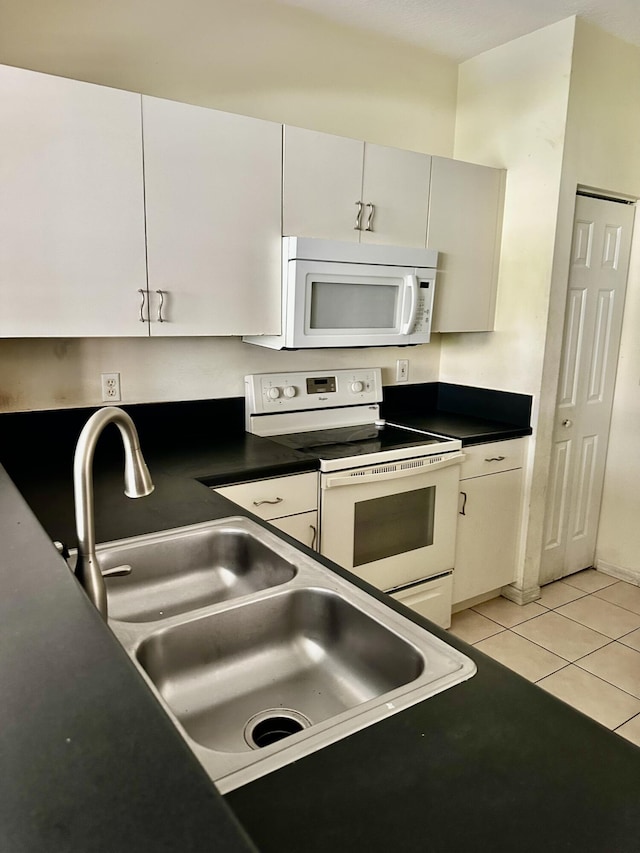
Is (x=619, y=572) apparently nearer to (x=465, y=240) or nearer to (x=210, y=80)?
(x=465, y=240)

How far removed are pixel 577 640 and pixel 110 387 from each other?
7.56ft

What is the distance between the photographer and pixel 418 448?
98.3 inches

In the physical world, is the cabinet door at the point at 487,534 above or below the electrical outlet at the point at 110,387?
below

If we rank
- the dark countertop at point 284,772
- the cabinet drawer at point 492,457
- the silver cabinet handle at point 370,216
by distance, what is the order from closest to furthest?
the dark countertop at point 284,772
the silver cabinet handle at point 370,216
the cabinet drawer at point 492,457

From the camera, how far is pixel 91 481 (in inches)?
37.2

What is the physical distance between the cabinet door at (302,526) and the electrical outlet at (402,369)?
3.90 feet

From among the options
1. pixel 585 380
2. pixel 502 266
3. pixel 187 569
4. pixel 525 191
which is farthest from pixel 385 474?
pixel 525 191

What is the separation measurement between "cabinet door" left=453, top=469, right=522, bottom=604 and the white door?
282 mm

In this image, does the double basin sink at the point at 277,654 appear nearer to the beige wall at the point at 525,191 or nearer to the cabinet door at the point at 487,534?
the cabinet door at the point at 487,534

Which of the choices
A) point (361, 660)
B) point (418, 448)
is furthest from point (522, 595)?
point (361, 660)

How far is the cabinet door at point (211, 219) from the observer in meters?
2.00

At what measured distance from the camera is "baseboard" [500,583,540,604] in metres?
3.05

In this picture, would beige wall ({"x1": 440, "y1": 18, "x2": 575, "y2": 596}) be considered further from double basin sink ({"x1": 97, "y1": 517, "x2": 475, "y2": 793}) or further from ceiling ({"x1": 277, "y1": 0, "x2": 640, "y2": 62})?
double basin sink ({"x1": 97, "y1": 517, "x2": 475, "y2": 793})

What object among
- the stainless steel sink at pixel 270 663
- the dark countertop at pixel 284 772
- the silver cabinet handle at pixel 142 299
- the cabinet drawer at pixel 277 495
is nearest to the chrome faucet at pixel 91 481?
the dark countertop at pixel 284 772
